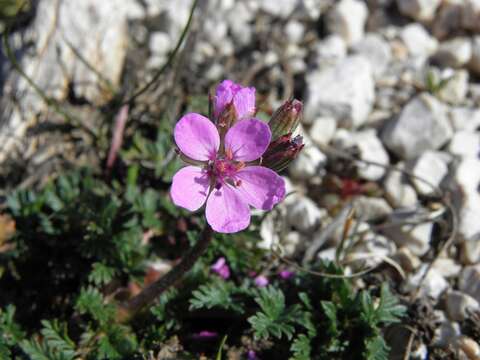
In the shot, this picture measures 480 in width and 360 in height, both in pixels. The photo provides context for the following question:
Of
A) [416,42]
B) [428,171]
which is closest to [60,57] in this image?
[428,171]

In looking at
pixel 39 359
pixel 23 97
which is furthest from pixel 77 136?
pixel 39 359

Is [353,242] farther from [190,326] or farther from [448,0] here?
[448,0]

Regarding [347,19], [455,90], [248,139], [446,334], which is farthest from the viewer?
[347,19]

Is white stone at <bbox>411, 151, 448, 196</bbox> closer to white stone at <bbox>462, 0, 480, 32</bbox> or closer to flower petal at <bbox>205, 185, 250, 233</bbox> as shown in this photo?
white stone at <bbox>462, 0, 480, 32</bbox>

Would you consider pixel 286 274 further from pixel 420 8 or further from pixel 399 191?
pixel 420 8

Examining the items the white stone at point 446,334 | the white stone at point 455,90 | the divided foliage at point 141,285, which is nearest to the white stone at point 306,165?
the divided foliage at point 141,285

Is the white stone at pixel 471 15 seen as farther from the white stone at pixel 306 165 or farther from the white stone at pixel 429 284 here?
the white stone at pixel 429 284
